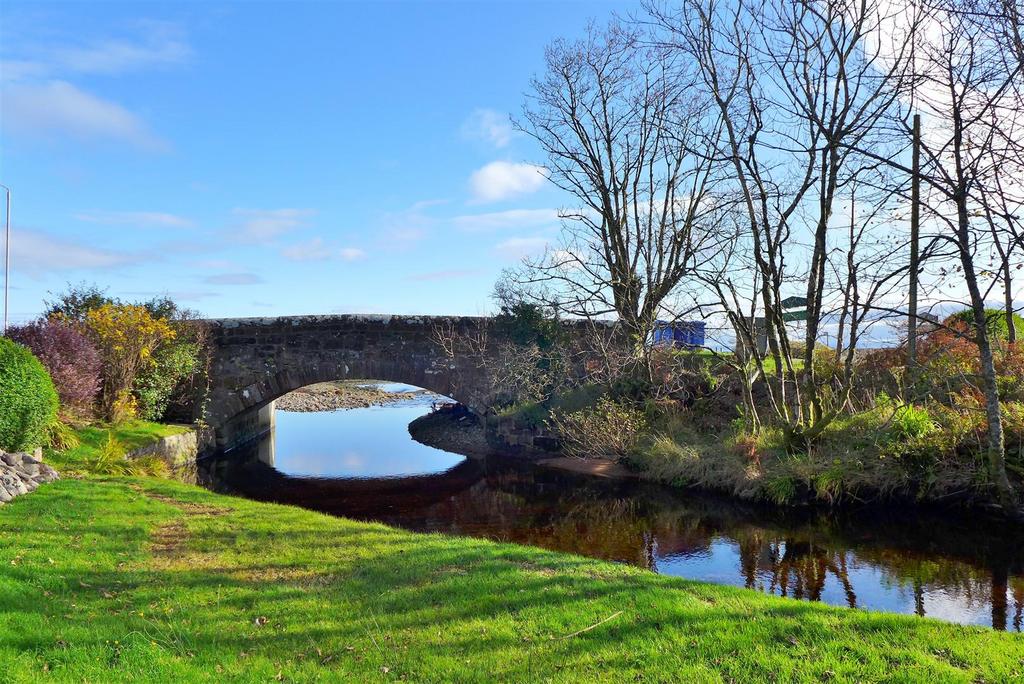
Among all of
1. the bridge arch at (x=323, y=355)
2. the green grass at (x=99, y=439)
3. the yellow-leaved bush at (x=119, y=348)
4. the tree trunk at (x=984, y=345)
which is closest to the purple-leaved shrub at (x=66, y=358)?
the green grass at (x=99, y=439)

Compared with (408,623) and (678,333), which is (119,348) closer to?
(408,623)

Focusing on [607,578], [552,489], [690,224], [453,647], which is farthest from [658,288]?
[453,647]

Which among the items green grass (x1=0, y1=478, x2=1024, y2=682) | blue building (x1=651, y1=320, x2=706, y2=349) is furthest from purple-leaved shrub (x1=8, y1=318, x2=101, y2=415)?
blue building (x1=651, y1=320, x2=706, y2=349)

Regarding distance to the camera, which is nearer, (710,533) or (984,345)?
(984,345)

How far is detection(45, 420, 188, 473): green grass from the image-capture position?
1046cm

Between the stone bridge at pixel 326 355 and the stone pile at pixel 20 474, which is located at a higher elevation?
the stone bridge at pixel 326 355

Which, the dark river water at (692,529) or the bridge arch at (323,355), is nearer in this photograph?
the dark river water at (692,529)

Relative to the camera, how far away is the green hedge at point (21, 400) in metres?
9.46

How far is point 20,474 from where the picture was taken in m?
8.50

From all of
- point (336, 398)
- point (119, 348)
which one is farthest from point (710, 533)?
point (336, 398)

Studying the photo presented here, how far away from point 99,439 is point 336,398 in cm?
2267

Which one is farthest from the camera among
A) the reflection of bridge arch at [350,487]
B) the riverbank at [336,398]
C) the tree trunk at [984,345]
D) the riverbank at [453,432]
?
the riverbank at [336,398]

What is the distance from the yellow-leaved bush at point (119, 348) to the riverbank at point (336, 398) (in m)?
13.8

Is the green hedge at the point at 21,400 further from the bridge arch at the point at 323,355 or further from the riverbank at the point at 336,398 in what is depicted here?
the riverbank at the point at 336,398
